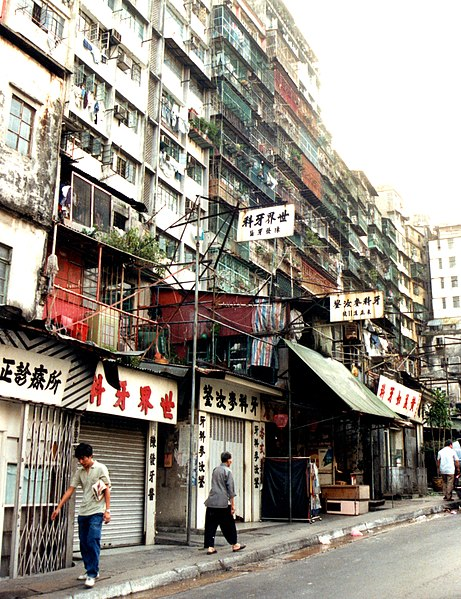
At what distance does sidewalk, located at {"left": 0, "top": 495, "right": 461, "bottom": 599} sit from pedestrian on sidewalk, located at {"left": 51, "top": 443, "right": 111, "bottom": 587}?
1.01 feet

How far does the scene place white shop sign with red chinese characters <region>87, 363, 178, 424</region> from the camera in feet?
39.6

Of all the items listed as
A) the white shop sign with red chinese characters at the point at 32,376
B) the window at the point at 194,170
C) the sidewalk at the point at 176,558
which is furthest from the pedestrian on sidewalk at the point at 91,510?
the window at the point at 194,170

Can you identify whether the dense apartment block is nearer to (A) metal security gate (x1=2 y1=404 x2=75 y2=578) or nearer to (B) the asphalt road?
(A) metal security gate (x1=2 y1=404 x2=75 y2=578)

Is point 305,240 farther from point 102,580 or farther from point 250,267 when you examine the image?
point 102,580

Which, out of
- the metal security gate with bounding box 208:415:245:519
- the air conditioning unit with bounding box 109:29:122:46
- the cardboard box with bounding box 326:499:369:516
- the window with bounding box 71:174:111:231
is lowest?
the cardboard box with bounding box 326:499:369:516

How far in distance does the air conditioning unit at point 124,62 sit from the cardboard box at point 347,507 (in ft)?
69.4

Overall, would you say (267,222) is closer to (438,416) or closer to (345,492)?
(345,492)

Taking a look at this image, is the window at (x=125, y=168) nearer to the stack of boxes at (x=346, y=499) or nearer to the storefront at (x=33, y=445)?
the stack of boxes at (x=346, y=499)

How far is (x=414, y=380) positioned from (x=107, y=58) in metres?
20.0

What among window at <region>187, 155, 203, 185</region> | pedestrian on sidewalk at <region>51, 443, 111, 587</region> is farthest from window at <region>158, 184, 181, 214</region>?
pedestrian on sidewalk at <region>51, 443, 111, 587</region>

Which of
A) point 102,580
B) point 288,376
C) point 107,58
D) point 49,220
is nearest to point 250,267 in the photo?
point 107,58

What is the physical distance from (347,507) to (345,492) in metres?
0.49

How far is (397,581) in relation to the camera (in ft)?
26.4

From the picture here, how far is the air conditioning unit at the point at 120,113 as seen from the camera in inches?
1121
